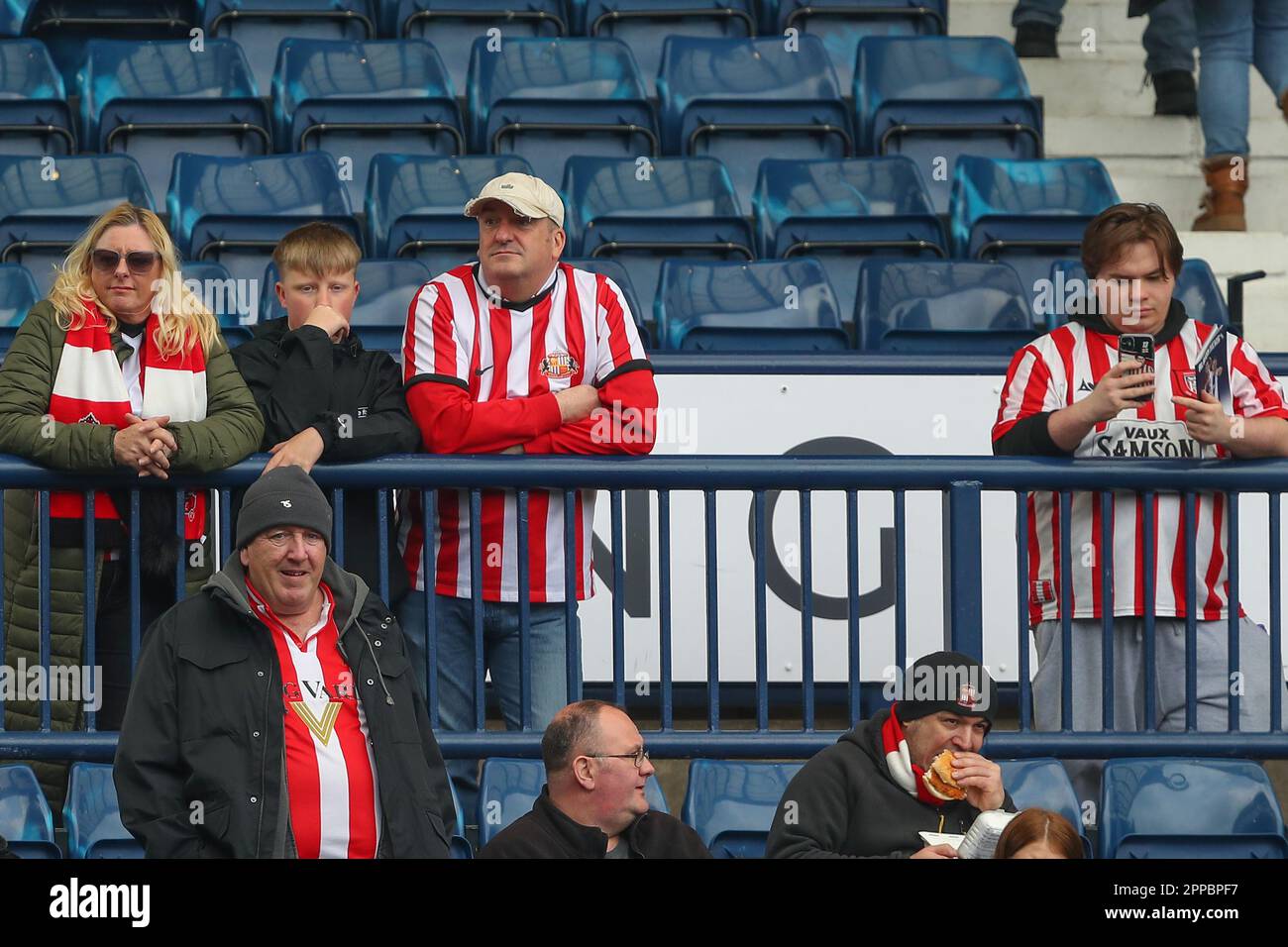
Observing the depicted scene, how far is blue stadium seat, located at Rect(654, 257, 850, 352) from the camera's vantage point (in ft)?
24.9

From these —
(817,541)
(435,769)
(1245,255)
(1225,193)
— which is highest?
(1225,193)

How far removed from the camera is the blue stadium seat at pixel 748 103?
9.13 metres

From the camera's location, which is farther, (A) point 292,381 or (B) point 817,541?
(B) point 817,541

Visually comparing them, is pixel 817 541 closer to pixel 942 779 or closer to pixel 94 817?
pixel 942 779

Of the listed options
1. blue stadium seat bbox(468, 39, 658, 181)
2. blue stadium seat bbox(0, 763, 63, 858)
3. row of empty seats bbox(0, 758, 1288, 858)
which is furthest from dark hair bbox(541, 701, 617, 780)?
blue stadium seat bbox(468, 39, 658, 181)

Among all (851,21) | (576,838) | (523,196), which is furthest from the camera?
(851,21)

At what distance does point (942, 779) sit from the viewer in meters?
5.19

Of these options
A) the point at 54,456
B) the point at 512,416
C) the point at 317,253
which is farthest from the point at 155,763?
the point at 317,253

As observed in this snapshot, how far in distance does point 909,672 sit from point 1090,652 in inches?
28.5

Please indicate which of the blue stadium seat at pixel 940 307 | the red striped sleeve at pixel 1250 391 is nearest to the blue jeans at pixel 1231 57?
the blue stadium seat at pixel 940 307

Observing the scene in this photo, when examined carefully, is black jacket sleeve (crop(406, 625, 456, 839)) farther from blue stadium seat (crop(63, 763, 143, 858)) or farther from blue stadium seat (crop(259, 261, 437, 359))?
blue stadium seat (crop(259, 261, 437, 359))

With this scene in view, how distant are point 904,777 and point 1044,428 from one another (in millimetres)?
1094

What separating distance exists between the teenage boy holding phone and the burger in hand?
26.6 inches
